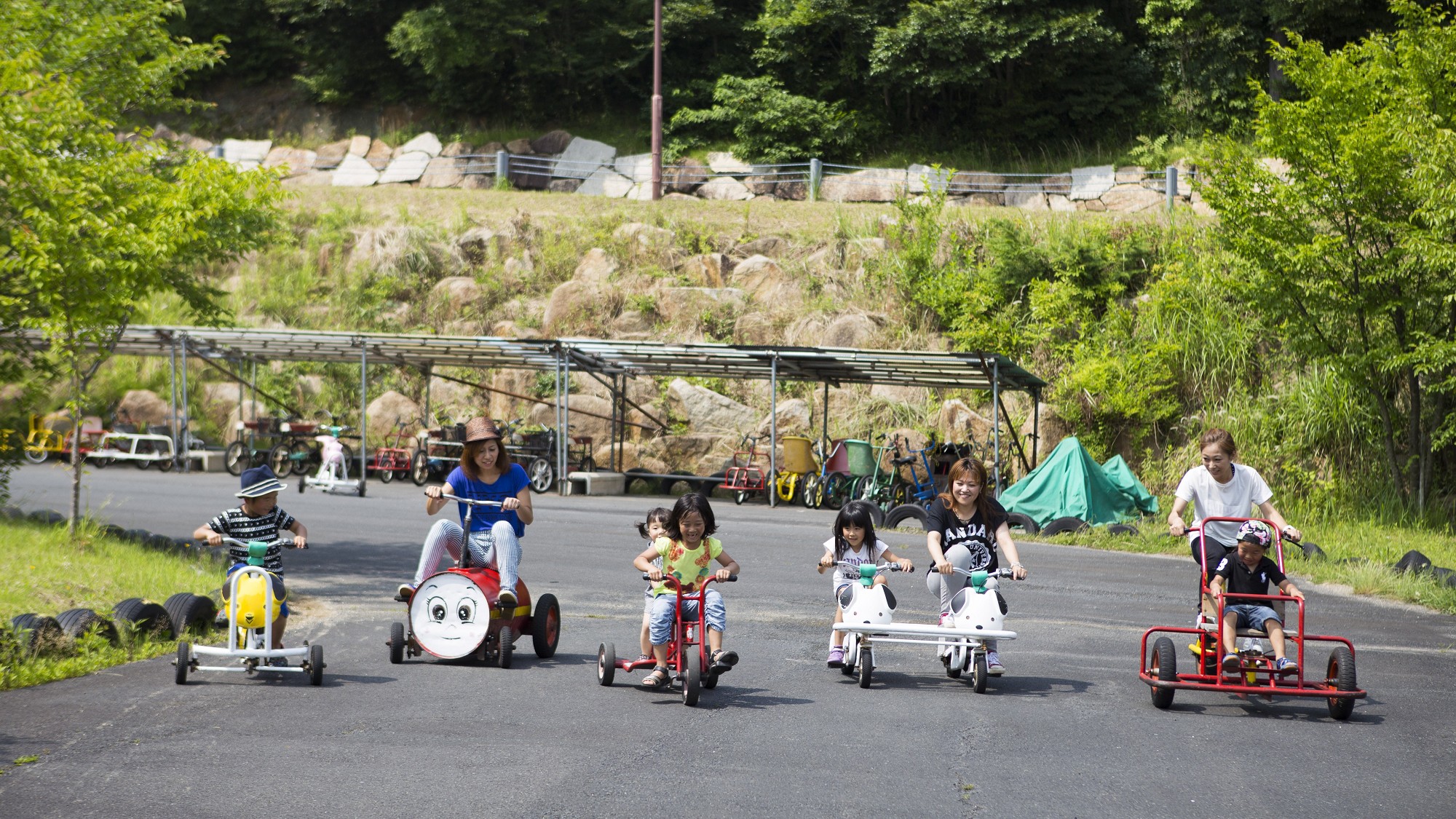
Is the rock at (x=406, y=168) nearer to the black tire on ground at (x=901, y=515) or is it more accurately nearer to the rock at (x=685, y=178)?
the rock at (x=685, y=178)

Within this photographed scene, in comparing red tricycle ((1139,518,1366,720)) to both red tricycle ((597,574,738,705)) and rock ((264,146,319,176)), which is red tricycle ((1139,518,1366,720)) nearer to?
red tricycle ((597,574,738,705))

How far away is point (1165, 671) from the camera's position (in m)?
7.34

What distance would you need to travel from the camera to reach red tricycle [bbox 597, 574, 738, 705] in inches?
286

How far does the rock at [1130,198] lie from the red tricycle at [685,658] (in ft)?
89.7

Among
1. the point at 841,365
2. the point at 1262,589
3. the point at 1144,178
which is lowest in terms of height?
the point at 1262,589

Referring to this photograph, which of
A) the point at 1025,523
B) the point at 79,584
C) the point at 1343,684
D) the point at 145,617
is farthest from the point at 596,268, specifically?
the point at 1343,684

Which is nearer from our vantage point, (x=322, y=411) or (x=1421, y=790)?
(x=1421, y=790)

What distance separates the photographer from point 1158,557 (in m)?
16.9

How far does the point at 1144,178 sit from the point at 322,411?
72.5ft

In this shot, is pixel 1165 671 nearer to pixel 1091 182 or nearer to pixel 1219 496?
pixel 1219 496

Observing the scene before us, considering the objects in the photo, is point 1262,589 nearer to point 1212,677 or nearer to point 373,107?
point 1212,677

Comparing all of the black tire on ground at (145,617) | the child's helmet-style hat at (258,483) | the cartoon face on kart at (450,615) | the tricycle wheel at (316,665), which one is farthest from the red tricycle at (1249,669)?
the black tire on ground at (145,617)

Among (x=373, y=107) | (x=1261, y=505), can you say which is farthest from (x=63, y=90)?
(x=373, y=107)

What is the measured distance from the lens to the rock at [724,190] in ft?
123
